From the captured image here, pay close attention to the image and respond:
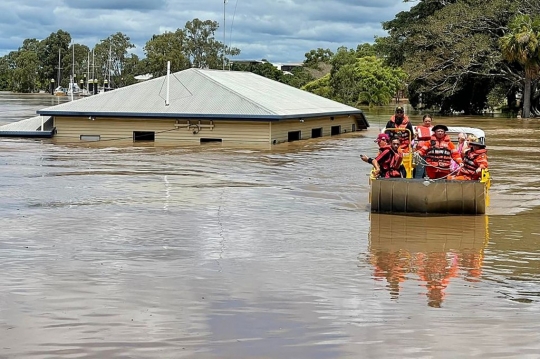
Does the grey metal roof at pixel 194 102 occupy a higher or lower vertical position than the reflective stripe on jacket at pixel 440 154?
higher

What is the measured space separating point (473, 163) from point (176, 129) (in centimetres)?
1983

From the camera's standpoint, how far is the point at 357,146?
107 feet

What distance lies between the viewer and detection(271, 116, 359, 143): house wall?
107 feet

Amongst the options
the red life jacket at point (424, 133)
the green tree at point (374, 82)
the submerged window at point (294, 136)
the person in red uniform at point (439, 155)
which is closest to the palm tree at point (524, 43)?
the submerged window at point (294, 136)

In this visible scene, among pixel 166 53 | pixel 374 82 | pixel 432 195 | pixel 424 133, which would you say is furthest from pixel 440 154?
pixel 166 53

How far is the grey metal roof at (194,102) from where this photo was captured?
3234 cm

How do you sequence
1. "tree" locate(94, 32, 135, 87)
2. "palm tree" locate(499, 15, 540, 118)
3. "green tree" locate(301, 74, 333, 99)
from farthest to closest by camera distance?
"tree" locate(94, 32, 135, 87) → "green tree" locate(301, 74, 333, 99) → "palm tree" locate(499, 15, 540, 118)

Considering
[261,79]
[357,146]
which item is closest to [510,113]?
[261,79]

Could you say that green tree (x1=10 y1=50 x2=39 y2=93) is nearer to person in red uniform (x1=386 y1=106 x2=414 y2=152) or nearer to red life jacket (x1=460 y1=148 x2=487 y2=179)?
person in red uniform (x1=386 y1=106 x2=414 y2=152)

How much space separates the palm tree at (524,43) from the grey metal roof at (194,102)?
61.2 ft

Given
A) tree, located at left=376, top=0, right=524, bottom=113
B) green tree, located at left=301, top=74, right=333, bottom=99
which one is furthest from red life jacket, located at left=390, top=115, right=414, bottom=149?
green tree, located at left=301, top=74, right=333, bottom=99

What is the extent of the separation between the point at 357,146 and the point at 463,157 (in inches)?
702

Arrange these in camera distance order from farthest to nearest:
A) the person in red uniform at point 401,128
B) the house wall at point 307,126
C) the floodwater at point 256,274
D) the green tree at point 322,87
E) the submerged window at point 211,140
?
the green tree at point 322,87
the house wall at point 307,126
the submerged window at point 211,140
the person in red uniform at point 401,128
the floodwater at point 256,274

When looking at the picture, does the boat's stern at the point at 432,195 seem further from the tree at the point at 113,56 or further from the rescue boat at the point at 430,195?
the tree at the point at 113,56
